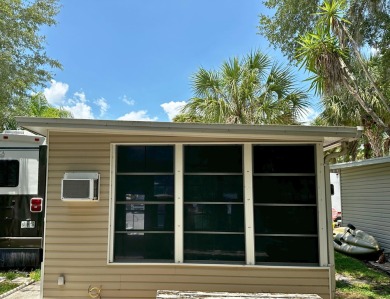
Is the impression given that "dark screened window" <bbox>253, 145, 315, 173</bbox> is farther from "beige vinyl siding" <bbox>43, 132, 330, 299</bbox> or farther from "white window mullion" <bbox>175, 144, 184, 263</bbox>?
"white window mullion" <bbox>175, 144, 184, 263</bbox>

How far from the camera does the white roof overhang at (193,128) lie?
153 inches

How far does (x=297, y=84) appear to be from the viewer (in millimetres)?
7996

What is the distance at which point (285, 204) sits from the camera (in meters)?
4.22

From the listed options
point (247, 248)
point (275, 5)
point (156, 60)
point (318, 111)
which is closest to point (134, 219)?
point (247, 248)

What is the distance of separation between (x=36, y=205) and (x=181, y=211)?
2.70 metres

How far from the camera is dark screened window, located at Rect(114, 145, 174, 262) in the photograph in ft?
13.8

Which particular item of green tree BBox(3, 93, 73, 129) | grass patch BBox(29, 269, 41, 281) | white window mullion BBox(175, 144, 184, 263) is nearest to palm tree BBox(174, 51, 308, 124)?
white window mullion BBox(175, 144, 184, 263)

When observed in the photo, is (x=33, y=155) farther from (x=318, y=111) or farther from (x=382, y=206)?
(x=318, y=111)

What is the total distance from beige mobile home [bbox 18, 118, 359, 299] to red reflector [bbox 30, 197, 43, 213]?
140 cm

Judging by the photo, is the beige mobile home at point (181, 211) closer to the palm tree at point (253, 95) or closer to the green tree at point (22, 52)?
the palm tree at point (253, 95)

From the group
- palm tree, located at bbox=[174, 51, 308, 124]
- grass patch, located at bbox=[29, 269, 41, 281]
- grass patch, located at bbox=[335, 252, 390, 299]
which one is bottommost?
grass patch, located at bbox=[335, 252, 390, 299]

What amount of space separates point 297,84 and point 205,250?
17.4 ft

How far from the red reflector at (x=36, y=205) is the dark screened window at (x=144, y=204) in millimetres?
1908

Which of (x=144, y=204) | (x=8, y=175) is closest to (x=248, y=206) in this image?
(x=144, y=204)
